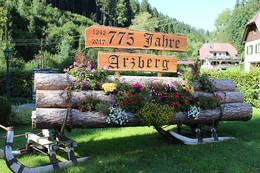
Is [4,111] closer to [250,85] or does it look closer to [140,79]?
[140,79]

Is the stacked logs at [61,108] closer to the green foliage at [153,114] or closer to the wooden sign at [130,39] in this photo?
the green foliage at [153,114]

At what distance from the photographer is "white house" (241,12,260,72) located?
108ft

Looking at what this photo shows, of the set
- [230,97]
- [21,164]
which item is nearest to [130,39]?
[230,97]

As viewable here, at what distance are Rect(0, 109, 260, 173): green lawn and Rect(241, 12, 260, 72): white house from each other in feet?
94.6

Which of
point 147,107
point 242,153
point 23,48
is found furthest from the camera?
point 23,48

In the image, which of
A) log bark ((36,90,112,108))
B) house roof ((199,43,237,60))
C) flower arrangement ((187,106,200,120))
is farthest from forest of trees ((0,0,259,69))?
log bark ((36,90,112,108))

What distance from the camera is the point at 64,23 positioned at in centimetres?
5891

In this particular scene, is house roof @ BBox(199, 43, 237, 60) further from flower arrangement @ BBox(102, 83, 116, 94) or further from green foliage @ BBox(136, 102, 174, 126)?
flower arrangement @ BBox(102, 83, 116, 94)

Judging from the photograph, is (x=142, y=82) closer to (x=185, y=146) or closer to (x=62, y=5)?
(x=185, y=146)

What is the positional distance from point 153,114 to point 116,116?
92cm

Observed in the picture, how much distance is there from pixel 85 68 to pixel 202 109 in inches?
138

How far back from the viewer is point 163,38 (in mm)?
7277

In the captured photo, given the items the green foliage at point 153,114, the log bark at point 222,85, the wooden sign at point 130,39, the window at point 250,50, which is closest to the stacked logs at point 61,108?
the green foliage at point 153,114

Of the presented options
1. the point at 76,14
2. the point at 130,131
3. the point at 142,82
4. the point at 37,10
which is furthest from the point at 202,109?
the point at 76,14
